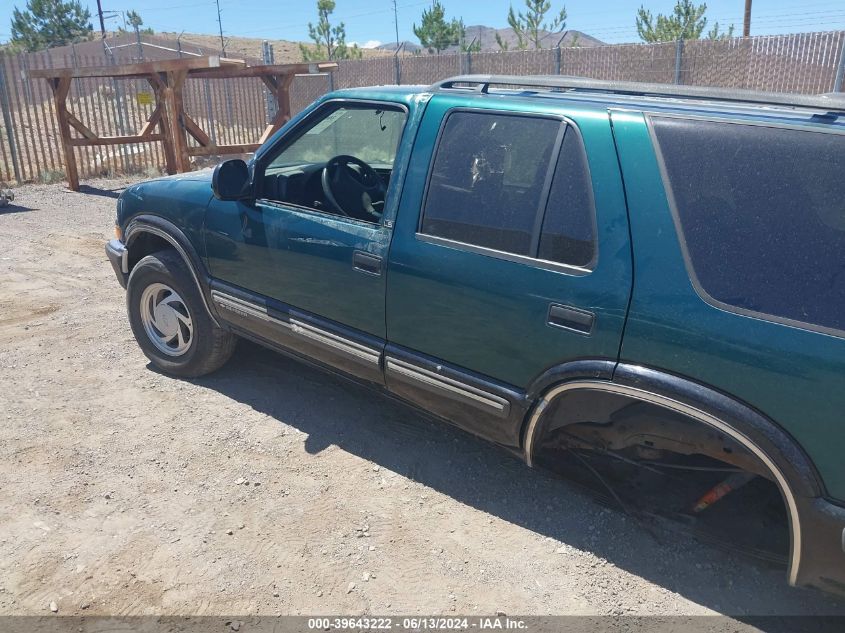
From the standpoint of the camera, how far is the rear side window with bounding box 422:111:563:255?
2830 millimetres

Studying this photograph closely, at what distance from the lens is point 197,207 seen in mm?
4008

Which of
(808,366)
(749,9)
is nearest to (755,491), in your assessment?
(808,366)

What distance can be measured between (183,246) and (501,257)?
217 cm

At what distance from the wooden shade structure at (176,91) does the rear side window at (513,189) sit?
7142mm

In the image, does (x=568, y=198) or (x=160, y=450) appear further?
(x=160, y=450)

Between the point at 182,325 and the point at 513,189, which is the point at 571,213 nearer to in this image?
the point at 513,189

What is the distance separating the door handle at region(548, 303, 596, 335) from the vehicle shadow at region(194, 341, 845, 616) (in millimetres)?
954

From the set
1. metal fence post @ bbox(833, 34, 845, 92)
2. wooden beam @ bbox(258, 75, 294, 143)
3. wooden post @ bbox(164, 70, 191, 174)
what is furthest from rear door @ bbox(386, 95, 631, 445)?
metal fence post @ bbox(833, 34, 845, 92)

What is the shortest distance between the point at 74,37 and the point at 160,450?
56.8 m

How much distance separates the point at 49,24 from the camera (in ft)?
160

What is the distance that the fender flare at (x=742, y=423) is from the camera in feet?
7.23

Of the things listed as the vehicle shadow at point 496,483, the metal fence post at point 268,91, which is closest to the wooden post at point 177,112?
the metal fence post at point 268,91

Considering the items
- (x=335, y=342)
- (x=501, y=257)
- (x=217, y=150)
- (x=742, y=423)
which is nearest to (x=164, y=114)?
(x=217, y=150)

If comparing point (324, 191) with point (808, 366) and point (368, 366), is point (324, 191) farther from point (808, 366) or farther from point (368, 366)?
point (808, 366)
